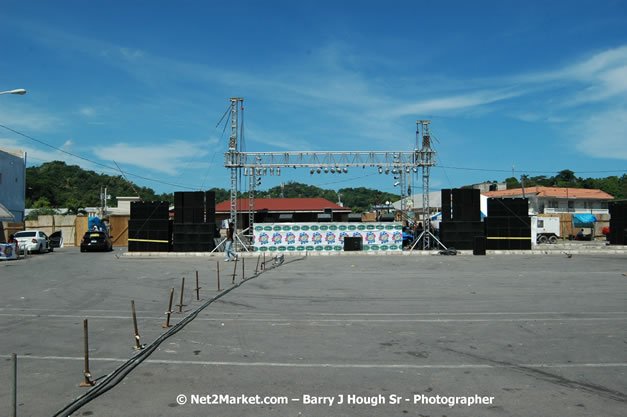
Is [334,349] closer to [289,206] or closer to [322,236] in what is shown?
[322,236]

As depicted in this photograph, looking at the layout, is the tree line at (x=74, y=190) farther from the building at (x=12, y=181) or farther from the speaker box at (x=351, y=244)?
the speaker box at (x=351, y=244)

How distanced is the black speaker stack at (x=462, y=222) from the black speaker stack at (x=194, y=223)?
16041 millimetres

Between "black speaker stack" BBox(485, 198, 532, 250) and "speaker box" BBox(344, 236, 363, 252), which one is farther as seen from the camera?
"speaker box" BBox(344, 236, 363, 252)

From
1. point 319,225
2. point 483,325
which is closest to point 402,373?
point 483,325

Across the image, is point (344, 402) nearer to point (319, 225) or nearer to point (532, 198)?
point (319, 225)

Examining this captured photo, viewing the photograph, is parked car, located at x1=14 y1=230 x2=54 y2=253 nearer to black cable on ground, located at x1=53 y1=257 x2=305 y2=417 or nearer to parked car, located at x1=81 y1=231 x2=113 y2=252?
parked car, located at x1=81 y1=231 x2=113 y2=252

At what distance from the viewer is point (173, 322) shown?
390 inches

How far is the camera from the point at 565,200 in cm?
7056

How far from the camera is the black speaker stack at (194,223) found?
107 feet

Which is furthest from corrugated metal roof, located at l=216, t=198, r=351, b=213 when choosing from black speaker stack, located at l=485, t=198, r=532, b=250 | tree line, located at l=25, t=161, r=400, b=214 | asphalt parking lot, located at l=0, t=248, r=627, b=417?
asphalt parking lot, located at l=0, t=248, r=627, b=417

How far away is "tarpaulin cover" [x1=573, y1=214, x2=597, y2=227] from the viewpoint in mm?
53000

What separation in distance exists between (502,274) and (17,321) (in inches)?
662

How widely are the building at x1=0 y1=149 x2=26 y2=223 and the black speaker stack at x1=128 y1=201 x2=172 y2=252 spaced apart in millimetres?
18053

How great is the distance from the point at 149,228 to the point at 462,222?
71.2 feet
